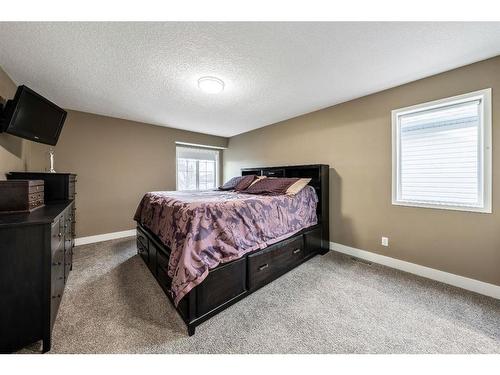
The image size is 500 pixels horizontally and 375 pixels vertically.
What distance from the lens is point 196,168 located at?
4.96 m

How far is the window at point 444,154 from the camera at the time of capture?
193 centimetres

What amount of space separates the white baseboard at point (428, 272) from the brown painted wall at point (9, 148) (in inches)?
165

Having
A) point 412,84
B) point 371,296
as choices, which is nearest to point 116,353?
point 371,296

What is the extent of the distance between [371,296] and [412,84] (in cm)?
246

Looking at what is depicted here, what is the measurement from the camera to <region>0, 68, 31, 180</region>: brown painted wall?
1.96 meters

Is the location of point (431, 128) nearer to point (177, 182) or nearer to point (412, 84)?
point (412, 84)

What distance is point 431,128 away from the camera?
226cm

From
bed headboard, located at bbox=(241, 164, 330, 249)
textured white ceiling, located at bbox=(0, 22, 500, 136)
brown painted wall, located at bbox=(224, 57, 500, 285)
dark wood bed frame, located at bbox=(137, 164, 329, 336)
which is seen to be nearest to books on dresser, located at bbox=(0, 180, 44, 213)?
dark wood bed frame, located at bbox=(137, 164, 329, 336)

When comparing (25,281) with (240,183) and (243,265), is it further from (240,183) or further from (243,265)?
(240,183)

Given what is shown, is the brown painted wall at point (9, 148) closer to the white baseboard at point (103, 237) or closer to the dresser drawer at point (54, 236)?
the dresser drawer at point (54, 236)

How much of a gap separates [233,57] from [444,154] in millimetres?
2508

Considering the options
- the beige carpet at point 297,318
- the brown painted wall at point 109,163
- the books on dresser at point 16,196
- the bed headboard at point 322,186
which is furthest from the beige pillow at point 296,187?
the brown painted wall at point 109,163

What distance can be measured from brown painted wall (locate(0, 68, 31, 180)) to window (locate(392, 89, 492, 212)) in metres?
4.36

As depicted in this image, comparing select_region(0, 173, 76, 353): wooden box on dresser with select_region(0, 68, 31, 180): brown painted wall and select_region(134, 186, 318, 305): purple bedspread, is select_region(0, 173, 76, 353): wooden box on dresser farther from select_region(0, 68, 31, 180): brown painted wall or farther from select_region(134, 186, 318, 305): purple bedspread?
select_region(0, 68, 31, 180): brown painted wall
